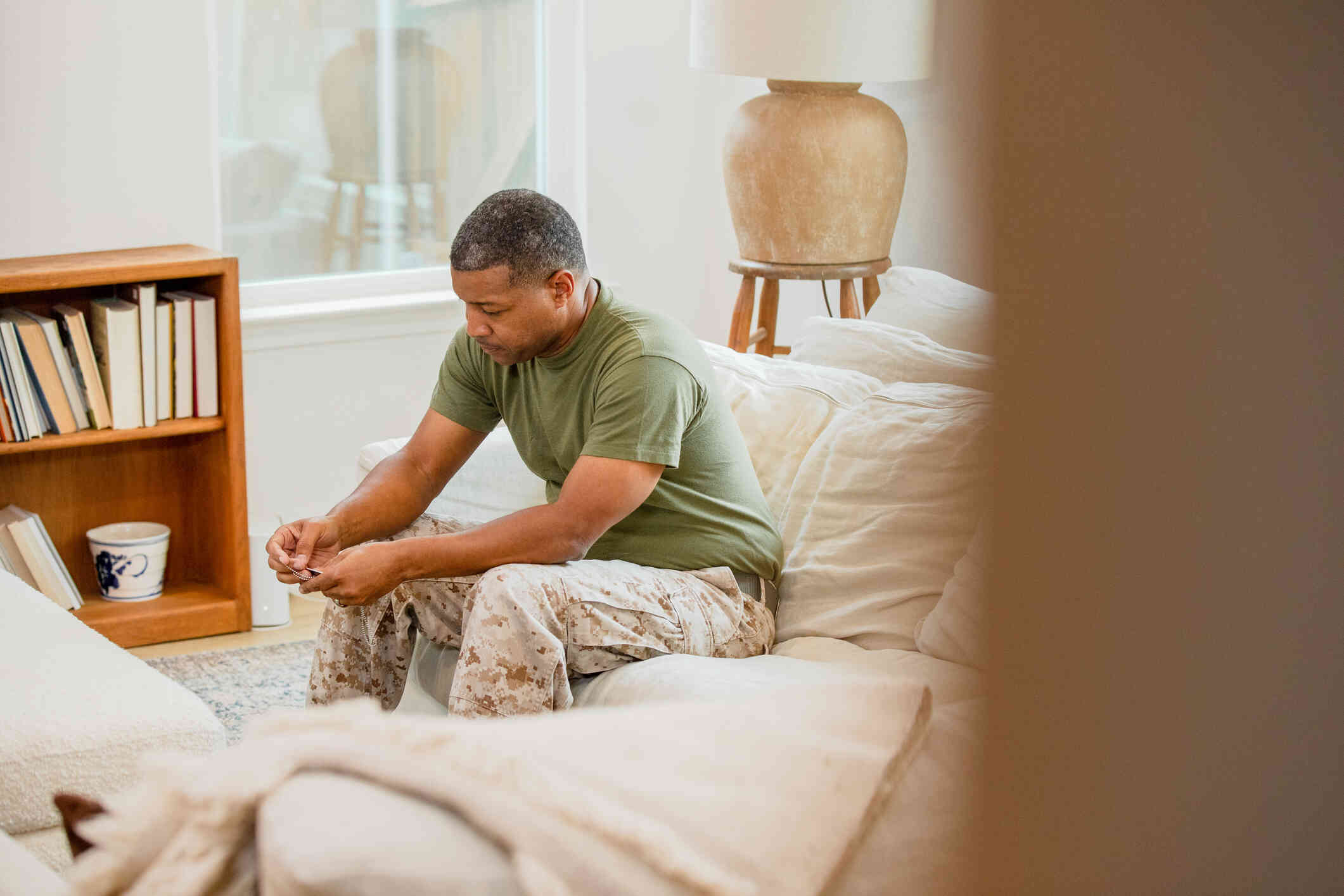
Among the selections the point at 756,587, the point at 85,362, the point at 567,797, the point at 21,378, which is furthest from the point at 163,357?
the point at 567,797

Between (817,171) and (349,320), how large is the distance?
1293 millimetres

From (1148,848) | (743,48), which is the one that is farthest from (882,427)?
(1148,848)

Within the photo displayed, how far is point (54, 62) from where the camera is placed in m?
2.83

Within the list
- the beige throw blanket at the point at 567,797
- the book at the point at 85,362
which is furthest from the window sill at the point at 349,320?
the beige throw blanket at the point at 567,797

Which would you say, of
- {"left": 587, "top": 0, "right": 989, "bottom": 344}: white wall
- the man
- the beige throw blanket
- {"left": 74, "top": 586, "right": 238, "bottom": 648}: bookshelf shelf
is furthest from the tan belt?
{"left": 587, "top": 0, "right": 989, "bottom": 344}: white wall

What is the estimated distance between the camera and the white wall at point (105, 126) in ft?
9.25

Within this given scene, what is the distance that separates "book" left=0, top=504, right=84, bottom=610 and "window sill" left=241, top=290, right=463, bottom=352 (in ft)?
2.21

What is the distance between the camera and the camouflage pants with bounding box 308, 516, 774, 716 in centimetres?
162

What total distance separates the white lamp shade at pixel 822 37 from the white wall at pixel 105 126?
126 cm

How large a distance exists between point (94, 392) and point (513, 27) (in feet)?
4.88

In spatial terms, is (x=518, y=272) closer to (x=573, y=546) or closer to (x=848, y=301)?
(x=573, y=546)

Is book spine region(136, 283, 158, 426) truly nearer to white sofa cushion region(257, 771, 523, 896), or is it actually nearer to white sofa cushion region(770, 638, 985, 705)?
white sofa cushion region(770, 638, 985, 705)

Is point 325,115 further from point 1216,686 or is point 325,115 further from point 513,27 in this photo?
point 1216,686

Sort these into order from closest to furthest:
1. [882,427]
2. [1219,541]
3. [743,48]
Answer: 1. [1219,541]
2. [882,427]
3. [743,48]
